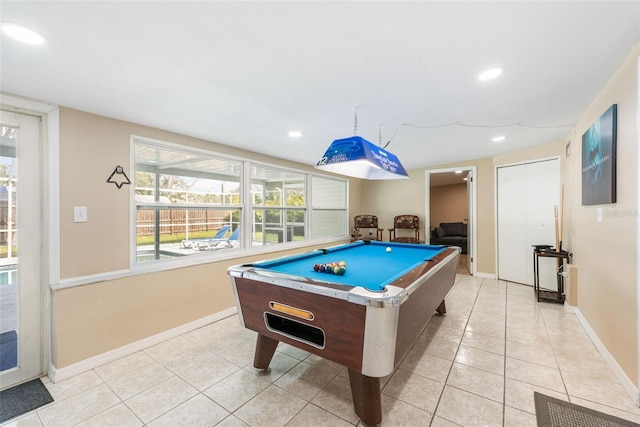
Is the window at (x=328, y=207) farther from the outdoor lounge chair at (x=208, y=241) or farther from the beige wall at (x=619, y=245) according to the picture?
the beige wall at (x=619, y=245)

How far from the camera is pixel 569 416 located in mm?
1559

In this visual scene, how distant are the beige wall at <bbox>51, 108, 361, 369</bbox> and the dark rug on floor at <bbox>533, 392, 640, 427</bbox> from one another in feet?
10.0

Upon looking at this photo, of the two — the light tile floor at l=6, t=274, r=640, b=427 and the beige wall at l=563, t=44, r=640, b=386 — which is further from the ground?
the beige wall at l=563, t=44, r=640, b=386

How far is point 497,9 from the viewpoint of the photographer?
1210mm

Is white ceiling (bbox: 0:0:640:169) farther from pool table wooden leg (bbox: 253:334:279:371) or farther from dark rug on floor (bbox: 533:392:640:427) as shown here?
dark rug on floor (bbox: 533:392:640:427)

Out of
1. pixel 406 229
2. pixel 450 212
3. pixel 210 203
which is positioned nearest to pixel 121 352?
pixel 210 203

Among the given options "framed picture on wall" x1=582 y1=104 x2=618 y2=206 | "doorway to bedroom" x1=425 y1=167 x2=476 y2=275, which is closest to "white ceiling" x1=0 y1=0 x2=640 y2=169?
"framed picture on wall" x1=582 y1=104 x2=618 y2=206

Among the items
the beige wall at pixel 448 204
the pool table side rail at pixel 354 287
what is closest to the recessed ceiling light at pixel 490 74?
the pool table side rail at pixel 354 287

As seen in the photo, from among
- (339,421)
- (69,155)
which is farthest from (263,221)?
(339,421)

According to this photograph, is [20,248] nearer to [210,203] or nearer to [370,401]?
[210,203]

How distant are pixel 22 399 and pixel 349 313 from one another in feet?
7.70

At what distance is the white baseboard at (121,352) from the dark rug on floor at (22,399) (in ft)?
0.35

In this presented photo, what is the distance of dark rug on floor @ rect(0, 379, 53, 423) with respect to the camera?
1.68m

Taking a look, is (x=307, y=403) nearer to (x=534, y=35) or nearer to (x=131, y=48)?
(x=131, y=48)
